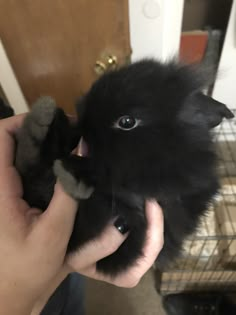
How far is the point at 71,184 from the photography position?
0.49m

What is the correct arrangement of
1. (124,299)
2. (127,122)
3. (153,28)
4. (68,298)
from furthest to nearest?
(124,299) < (153,28) < (68,298) < (127,122)

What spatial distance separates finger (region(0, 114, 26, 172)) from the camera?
60 cm

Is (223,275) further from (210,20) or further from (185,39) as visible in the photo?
(210,20)

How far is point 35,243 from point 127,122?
0.25 meters

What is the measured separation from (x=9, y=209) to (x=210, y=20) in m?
1.32

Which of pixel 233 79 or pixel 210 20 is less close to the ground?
pixel 210 20

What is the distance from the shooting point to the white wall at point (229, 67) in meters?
1.21

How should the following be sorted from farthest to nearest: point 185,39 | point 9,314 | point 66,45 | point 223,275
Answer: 1. point 185,39
2. point 223,275
3. point 66,45
4. point 9,314

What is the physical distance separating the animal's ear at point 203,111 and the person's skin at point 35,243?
175 mm

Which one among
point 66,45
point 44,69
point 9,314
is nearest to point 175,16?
point 66,45

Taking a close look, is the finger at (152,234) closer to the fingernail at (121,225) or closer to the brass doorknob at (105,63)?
the fingernail at (121,225)

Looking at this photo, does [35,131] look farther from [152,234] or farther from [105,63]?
[105,63]

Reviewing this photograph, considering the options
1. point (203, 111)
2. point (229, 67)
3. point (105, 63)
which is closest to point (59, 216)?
point (203, 111)

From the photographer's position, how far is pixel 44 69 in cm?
121
